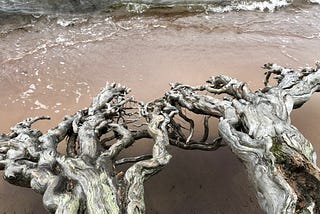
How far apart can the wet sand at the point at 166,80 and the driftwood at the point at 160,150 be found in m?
0.46

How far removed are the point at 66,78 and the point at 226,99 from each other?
290 cm

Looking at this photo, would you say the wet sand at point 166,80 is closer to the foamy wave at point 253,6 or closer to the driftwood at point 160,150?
the driftwood at point 160,150

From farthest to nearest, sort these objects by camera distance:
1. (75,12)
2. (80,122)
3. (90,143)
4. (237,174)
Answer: (75,12) < (237,174) < (80,122) < (90,143)

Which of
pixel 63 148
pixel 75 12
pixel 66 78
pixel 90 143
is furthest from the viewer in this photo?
pixel 75 12

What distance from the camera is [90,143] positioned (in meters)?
4.45

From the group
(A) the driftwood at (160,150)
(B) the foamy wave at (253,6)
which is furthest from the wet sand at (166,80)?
(B) the foamy wave at (253,6)

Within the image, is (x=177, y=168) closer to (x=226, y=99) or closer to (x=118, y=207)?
(x=226, y=99)

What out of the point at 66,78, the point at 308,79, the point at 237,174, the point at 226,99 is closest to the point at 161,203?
the point at 237,174

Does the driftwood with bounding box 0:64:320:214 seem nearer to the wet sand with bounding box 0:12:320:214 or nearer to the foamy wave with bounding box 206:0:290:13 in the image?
the wet sand with bounding box 0:12:320:214

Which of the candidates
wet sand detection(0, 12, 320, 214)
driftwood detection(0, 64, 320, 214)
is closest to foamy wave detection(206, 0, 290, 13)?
wet sand detection(0, 12, 320, 214)

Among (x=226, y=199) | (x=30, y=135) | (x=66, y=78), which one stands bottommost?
(x=226, y=199)

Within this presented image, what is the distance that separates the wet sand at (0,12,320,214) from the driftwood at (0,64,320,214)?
46cm

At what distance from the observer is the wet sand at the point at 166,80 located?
4992mm

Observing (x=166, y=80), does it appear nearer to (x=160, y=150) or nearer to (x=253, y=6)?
(x=160, y=150)
